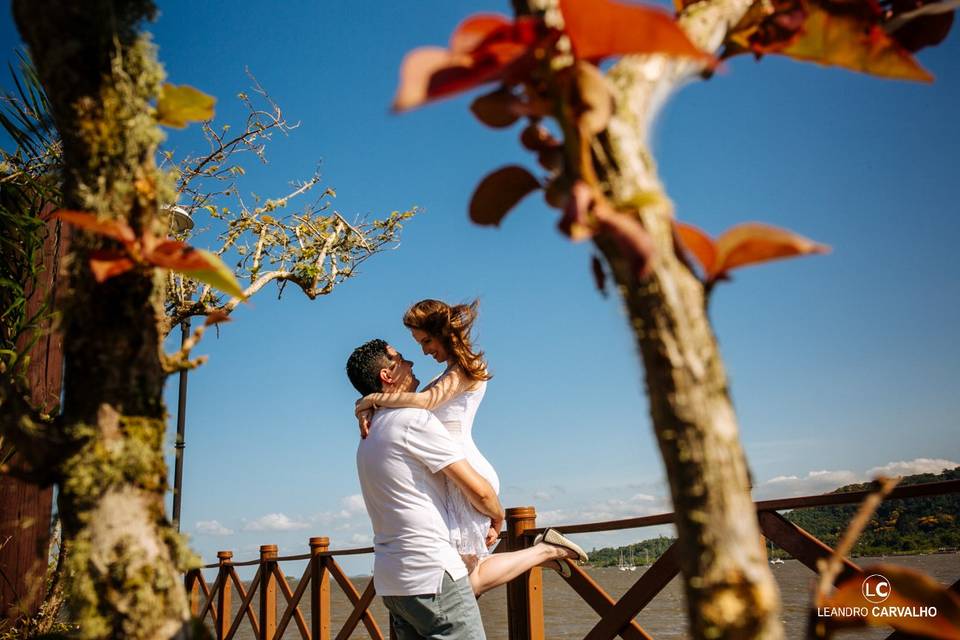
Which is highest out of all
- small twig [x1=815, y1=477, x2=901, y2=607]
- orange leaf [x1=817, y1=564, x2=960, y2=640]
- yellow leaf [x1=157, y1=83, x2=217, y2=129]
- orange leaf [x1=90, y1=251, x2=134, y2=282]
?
yellow leaf [x1=157, y1=83, x2=217, y2=129]

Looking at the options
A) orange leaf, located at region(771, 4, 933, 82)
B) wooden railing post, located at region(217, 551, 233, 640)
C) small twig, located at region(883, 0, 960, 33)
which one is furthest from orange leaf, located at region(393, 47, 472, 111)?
wooden railing post, located at region(217, 551, 233, 640)

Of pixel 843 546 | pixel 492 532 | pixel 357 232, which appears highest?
pixel 357 232

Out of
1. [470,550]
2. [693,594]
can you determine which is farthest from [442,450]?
[693,594]

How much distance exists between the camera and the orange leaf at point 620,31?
48cm

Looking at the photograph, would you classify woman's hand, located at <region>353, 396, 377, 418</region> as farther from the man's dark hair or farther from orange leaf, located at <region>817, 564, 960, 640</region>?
orange leaf, located at <region>817, 564, 960, 640</region>

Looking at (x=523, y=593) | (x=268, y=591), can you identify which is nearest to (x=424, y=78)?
(x=523, y=593)

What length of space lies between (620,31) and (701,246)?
0.18 m

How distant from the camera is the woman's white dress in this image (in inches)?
93.9

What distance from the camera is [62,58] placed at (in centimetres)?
71

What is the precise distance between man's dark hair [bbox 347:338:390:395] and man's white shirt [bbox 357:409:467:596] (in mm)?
490

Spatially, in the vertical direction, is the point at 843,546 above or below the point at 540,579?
above

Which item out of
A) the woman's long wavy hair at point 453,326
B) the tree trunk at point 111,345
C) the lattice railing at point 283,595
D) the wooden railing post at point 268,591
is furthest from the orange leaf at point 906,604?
the wooden railing post at point 268,591

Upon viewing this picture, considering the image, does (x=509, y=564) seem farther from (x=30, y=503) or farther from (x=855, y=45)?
(x=855, y=45)

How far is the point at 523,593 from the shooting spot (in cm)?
310
